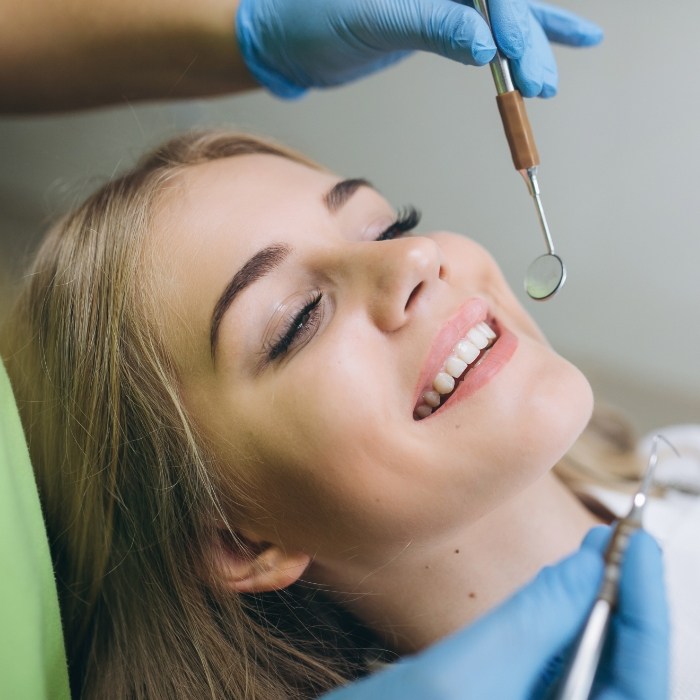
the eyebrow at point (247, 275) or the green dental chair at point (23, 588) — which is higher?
the eyebrow at point (247, 275)

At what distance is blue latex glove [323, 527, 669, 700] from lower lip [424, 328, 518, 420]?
0.70ft

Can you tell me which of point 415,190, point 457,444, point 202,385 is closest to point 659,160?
point 415,190

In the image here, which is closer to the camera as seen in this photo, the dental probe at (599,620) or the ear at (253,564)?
the dental probe at (599,620)

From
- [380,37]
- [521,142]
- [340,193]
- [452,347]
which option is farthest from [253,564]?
[380,37]

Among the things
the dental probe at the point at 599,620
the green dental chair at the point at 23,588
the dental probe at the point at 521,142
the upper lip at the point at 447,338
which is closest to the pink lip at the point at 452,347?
the upper lip at the point at 447,338

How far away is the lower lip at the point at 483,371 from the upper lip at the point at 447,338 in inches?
1.3

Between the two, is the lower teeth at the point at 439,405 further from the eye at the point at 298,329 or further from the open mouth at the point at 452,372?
the eye at the point at 298,329

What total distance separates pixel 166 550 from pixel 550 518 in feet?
1.82

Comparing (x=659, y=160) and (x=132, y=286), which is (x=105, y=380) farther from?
(x=659, y=160)

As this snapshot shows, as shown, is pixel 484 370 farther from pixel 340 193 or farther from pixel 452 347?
pixel 340 193

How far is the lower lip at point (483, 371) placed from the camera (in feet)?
2.67

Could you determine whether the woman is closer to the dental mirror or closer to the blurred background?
the dental mirror

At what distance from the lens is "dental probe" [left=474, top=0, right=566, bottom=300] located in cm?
85

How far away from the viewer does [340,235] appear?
2.97 feet
